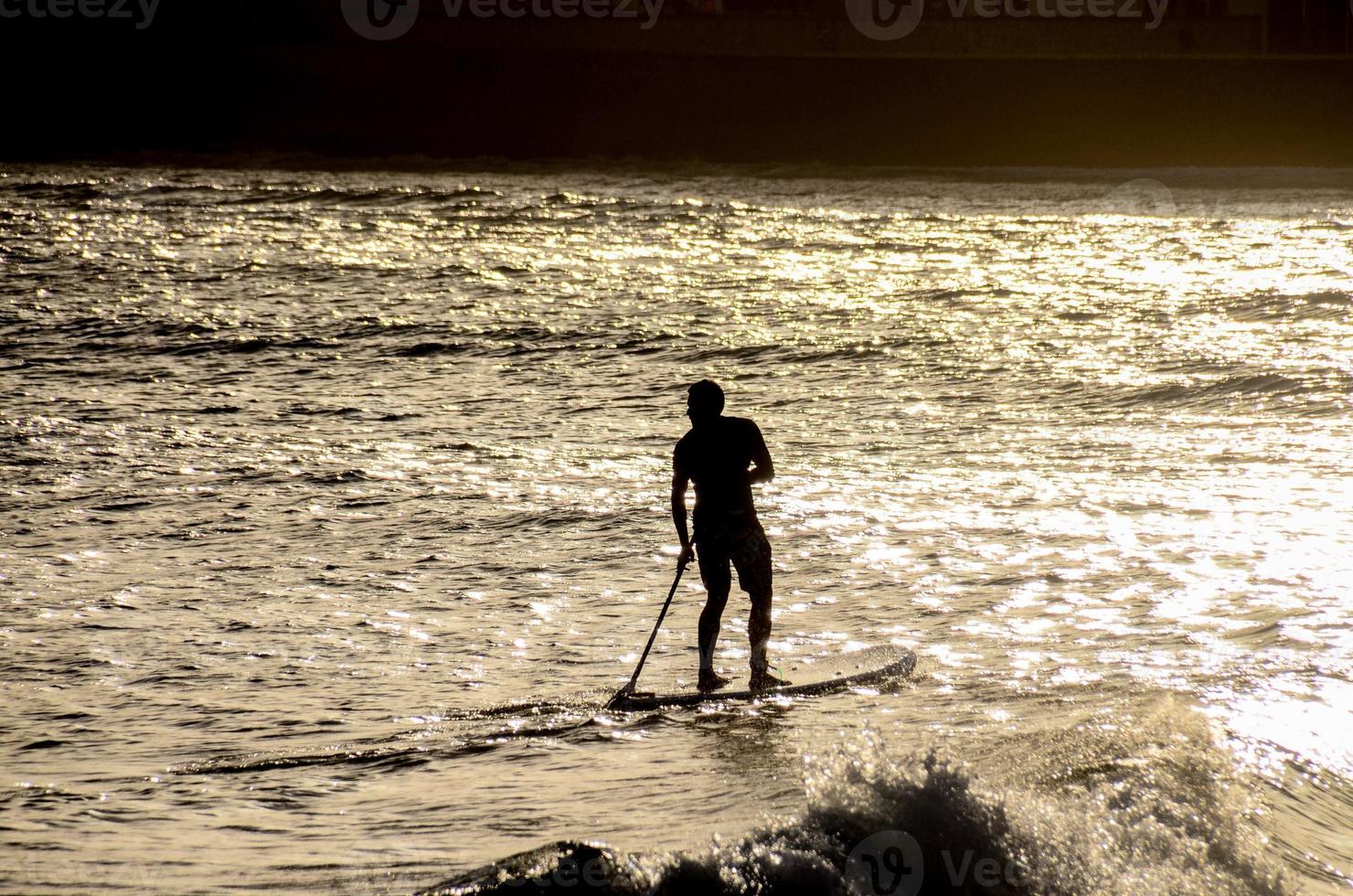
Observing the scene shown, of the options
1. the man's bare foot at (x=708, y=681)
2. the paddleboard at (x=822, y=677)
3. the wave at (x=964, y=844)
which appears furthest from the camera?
the man's bare foot at (x=708, y=681)

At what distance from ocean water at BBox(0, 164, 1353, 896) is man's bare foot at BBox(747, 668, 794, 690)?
204 millimetres

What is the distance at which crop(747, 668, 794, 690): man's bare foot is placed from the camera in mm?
7168

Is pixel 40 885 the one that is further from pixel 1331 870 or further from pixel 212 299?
pixel 212 299

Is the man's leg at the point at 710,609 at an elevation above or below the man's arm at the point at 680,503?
below

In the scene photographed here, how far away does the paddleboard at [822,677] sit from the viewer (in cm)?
697

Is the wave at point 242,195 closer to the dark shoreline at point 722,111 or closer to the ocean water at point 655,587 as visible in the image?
the dark shoreline at point 722,111

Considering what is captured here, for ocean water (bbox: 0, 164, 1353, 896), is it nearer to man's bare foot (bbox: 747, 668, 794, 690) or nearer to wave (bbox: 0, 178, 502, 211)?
man's bare foot (bbox: 747, 668, 794, 690)

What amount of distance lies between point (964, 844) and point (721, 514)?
235cm

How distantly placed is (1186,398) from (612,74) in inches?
1131

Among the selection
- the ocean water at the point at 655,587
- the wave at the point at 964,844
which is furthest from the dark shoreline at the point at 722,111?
the wave at the point at 964,844

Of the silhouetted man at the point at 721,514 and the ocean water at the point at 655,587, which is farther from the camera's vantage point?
the silhouetted man at the point at 721,514

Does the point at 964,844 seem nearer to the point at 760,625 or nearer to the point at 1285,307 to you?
the point at 760,625

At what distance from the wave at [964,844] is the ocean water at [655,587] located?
0.02 metres

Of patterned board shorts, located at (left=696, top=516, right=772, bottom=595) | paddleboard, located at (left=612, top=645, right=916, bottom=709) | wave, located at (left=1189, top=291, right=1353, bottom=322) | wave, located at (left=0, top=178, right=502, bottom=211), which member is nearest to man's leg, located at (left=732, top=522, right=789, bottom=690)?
patterned board shorts, located at (left=696, top=516, right=772, bottom=595)
